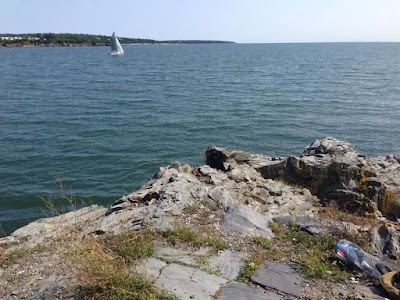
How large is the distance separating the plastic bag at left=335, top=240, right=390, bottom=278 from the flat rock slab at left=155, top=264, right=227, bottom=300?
2.82 m

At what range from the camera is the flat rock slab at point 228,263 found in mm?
7990

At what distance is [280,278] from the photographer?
26.0 feet

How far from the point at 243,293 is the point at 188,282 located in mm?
1050

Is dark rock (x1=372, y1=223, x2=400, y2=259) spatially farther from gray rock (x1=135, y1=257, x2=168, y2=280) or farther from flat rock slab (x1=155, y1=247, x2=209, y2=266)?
gray rock (x1=135, y1=257, x2=168, y2=280)

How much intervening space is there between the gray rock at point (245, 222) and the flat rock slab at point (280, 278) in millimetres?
1583

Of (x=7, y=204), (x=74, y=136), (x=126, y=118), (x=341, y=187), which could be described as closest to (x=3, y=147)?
(x=74, y=136)

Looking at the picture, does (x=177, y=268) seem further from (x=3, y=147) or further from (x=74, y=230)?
(x=3, y=147)

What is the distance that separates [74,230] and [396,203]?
414 inches

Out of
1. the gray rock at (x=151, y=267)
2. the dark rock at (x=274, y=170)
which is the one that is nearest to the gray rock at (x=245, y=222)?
the gray rock at (x=151, y=267)

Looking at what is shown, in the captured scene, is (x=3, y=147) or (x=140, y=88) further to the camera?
(x=140, y=88)

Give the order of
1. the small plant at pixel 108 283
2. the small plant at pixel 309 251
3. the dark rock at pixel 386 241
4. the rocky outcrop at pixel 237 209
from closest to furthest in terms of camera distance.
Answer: the small plant at pixel 108 283 < the rocky outcrop at pixel 237 209 < the small plant at pixel 309 251 < the dark rock at pixel 386 241

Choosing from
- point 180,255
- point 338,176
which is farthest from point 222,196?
point 338,176

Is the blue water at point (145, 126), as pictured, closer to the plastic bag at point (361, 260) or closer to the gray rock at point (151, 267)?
the gray rock at point (151, 267)

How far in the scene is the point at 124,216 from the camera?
35.2 ft
